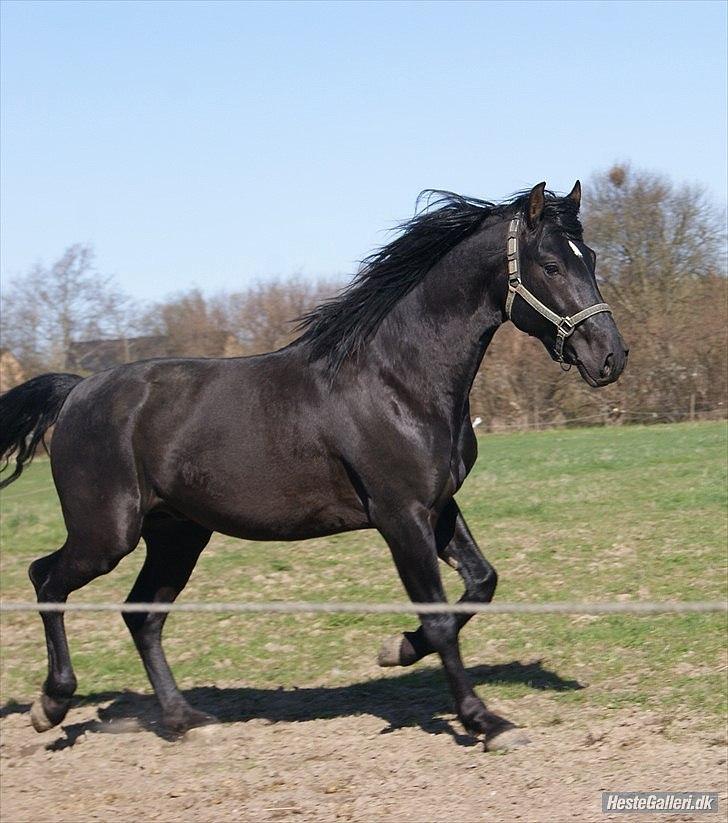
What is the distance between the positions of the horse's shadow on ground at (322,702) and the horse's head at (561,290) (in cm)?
199

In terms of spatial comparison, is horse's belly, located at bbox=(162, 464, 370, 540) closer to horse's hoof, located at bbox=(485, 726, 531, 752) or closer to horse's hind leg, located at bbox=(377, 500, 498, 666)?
horse's hind leg, located at bbox=(377, 500, 498, 666)

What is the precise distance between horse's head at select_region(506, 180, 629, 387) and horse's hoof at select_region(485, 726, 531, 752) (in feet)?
5.44

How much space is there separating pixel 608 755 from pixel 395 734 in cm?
112

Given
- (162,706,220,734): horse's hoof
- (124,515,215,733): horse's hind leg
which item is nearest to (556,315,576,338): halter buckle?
(124,515,215,733): horse's hind leg

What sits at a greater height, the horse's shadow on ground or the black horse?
the black horse

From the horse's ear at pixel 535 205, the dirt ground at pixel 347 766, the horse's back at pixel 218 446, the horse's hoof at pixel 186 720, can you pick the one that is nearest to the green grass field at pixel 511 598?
the dirt ground at pixel 347 766

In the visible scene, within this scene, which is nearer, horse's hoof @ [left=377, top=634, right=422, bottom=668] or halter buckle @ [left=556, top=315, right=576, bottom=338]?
halter buckle @ [left=556, top=315, right=576, bottom=338]

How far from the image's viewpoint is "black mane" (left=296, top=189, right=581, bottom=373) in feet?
18.1

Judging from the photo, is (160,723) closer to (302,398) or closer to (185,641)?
(185,641)

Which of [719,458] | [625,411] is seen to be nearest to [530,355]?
[625,411]

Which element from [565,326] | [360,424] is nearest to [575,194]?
[565,326]

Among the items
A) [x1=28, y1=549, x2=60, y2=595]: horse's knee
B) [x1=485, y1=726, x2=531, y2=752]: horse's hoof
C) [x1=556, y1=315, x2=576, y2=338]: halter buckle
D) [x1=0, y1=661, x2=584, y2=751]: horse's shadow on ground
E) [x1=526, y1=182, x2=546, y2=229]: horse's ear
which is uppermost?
[x1=526, y1=182, x2=546, y2=229]: horse's ear

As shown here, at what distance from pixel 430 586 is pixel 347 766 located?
0.91 m

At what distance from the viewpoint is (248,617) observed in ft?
26.5
